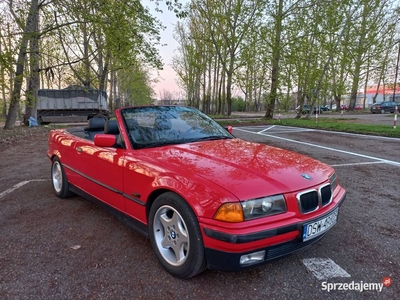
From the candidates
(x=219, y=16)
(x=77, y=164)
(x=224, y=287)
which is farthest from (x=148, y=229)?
(x=219, y=16)

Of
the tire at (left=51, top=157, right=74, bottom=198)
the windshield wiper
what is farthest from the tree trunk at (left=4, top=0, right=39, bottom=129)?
the windshield wiper

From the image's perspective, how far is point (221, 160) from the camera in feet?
8.30

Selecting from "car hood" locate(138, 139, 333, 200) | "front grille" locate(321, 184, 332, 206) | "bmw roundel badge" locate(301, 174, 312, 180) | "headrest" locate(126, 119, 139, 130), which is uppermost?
"headrest" locate(126, 119, 139, 130)

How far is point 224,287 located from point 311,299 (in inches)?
24.9

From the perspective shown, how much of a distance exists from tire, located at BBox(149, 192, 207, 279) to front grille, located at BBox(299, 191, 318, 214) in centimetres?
82

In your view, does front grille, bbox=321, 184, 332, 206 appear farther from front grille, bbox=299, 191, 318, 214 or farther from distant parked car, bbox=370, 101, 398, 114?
distant parked car, bbox=370, 101, 398, 114

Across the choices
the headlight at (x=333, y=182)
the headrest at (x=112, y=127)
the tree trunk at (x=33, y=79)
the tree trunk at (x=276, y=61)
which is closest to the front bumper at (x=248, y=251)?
the headlight at (x=333, y=182)

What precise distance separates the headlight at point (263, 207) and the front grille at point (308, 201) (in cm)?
18

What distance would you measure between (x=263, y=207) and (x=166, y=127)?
5.66 feet

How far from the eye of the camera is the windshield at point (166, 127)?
310cm

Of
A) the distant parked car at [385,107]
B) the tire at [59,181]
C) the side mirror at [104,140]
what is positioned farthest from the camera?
the distant parked car at [385,107]

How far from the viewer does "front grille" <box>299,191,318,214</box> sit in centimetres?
214

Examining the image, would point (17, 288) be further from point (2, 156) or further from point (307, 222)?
point (2, 156)

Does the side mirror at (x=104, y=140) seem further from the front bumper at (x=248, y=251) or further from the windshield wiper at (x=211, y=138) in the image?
the front bumper at (x=248, y=251)
